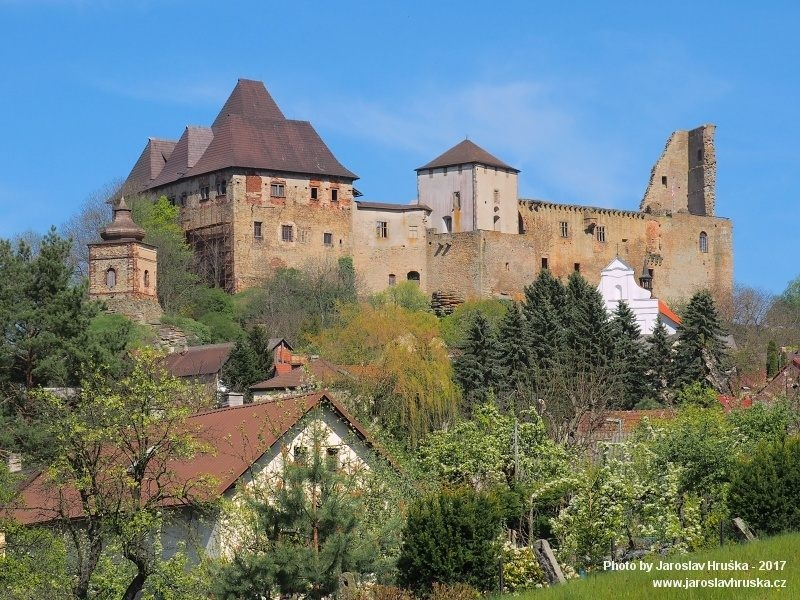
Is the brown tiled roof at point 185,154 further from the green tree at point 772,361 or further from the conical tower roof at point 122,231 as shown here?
the green tree at point 772,361

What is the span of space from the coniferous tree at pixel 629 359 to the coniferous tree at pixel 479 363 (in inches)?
152

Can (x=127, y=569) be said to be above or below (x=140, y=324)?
below

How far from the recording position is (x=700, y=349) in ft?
184

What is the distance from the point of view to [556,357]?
5347 centimetres

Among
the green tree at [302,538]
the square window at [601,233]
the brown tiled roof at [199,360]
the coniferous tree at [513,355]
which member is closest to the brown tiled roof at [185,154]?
the brown tiled roof at [199,360]

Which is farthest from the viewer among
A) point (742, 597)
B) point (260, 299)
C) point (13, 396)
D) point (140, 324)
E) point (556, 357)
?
point (260, 299)

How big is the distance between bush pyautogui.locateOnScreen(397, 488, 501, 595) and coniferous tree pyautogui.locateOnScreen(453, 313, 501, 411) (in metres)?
26.3

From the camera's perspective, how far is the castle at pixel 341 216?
2849 inches

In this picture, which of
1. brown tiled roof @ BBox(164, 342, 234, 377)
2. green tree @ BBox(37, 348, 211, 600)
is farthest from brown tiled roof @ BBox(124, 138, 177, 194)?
green tree @ BBox(37, 348, 211, 600)

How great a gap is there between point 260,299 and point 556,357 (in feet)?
58.1

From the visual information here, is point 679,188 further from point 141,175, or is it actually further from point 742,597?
point 742,597

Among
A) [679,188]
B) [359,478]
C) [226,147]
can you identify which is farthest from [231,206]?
[359,478]

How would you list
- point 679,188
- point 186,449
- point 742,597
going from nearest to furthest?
1. point 742,597
2. point 186,449
3. point 679,188

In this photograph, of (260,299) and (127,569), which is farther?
(260,299)
